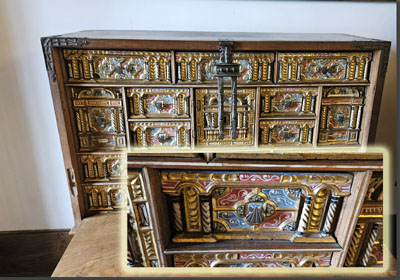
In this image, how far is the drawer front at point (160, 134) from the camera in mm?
1017

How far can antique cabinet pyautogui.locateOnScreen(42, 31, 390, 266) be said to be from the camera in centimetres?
79

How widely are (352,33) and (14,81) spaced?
Result: 1569 millimetres

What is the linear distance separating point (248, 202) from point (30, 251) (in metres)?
1.24

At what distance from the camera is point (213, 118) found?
102cm

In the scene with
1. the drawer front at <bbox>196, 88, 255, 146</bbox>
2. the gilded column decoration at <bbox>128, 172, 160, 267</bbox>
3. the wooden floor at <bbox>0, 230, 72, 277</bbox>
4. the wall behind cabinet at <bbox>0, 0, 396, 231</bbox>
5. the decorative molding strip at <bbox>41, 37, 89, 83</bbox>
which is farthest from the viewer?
the wooden floor at <bbox>0, 230, 72, 277</bbox>

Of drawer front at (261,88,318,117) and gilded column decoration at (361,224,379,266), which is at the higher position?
drawer front at (261,88,318,117)

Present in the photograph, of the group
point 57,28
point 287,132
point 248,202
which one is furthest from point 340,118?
point 57,28

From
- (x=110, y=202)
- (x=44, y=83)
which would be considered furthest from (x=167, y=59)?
(x=44, y=83)

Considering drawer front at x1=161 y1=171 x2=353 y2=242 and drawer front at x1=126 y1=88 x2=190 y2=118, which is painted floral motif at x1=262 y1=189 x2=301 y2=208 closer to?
drawer front at x1=161 y1=171 x2=353 y2=242

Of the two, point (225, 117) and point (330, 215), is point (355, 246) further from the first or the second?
point (225, 117)

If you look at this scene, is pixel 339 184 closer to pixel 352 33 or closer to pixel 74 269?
pixel 74 269

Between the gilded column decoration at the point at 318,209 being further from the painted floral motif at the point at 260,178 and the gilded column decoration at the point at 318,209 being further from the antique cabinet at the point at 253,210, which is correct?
the painted floral motif at the point at 260,178

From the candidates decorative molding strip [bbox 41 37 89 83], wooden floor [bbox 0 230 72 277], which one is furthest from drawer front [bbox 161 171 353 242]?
wooden floor [bbox 0 230 72 277]

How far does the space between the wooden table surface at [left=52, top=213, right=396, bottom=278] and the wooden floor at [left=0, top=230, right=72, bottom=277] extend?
0.54m
